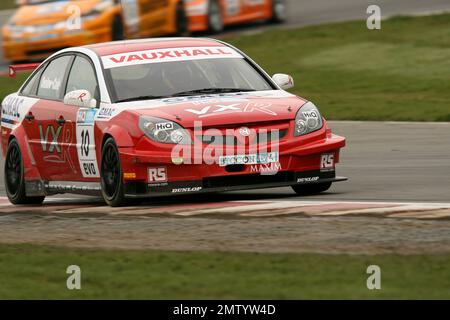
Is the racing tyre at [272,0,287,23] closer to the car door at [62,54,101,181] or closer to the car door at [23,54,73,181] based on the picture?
the car door at [23,54,73,181]

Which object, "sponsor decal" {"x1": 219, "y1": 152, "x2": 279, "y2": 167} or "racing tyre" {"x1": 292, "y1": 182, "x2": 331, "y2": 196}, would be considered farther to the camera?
"racing tyre" {"x1": 292, "y1": 182, "x2": 331, "y2": 196}

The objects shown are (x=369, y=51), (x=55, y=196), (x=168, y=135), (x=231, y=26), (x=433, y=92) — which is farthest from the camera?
(x=231, y=26)

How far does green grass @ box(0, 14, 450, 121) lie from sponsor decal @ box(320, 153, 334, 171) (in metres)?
6.19

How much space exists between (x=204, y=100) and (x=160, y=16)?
16.0m

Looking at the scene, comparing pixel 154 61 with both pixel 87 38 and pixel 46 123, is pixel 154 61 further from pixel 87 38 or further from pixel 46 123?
pixel 87 38

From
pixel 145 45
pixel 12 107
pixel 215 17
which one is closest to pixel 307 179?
pixel 145 45

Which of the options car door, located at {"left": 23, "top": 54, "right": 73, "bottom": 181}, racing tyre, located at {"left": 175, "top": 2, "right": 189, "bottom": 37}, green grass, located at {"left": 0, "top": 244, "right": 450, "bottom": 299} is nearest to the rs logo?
car door, located at {"left": 23, "top": 54, "right": 73, "bottom": 181}

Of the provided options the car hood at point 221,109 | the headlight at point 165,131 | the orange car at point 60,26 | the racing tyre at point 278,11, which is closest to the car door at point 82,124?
the car hood at point 221,109

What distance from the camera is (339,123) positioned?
18.7 meters

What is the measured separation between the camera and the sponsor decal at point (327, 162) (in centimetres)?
1204

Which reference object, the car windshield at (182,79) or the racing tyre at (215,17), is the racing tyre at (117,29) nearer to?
the racing tyre at (215,17)

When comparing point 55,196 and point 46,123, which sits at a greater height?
point 46,123

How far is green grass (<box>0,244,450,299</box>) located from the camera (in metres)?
7.81
